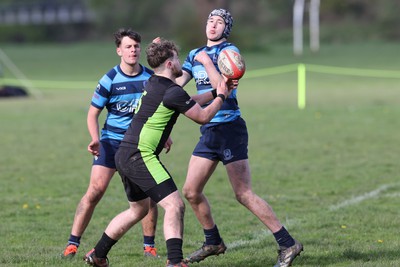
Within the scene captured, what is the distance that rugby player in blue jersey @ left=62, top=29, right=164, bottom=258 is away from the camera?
830 cm

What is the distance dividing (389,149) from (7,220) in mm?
8335

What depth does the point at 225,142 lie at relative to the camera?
804 centimetres

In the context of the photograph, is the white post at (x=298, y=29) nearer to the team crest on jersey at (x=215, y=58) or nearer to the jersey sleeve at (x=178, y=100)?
the team crest on jersey at (x=215, y=58)

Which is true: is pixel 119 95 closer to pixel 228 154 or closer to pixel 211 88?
pixel 211 88

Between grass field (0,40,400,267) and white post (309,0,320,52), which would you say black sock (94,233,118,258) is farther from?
white post (309,0,320,52)

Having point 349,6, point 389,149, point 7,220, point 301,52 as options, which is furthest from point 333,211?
point 349,6

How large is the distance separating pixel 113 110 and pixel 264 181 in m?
5.37

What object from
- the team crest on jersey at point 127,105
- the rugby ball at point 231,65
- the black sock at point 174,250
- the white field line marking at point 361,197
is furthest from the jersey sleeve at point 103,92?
the white field line marking at point 361,197

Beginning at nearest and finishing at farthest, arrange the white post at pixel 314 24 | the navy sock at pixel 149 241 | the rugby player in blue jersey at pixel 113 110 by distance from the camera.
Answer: the rugby player in blue jersey at pixel 113 110
the navy sock at pixel 149 241
the white post at pixel 314 24

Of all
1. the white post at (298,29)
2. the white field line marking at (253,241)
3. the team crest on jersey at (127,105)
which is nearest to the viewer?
the team crest on jersey at (127,105)

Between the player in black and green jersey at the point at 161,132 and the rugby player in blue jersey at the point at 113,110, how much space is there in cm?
91

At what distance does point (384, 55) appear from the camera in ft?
164

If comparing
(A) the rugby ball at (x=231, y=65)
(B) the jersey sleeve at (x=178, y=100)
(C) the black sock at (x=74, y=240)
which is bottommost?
(C) the black sock at (x=74, y=240)

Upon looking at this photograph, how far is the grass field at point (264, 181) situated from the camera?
8820 millimetres
